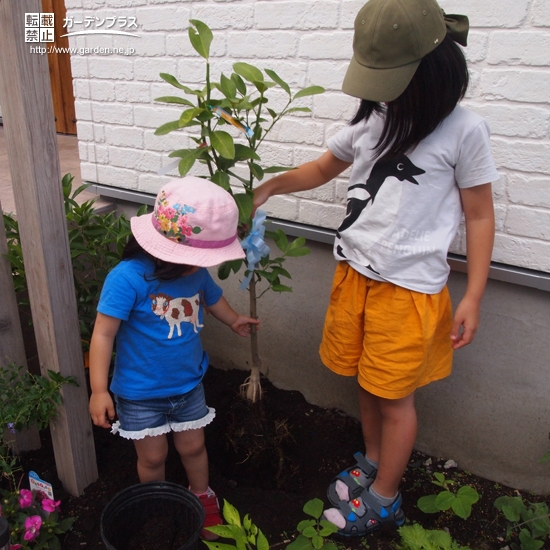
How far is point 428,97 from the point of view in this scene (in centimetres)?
154

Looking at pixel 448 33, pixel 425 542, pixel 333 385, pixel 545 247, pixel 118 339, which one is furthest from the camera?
pixel 333 385

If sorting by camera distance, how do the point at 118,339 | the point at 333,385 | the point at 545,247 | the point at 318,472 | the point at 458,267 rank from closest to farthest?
the point at 118,339 < the point at 545,247 < the point at 458,267 < the point at 318,472 < the point at 333,385

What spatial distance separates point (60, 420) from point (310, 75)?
62.7 inches

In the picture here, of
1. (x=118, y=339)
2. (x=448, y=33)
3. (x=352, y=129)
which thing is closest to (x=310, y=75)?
(x=352, y=129)

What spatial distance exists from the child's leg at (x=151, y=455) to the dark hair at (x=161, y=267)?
577 millimetres

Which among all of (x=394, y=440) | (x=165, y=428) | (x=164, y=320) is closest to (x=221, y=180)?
(x=164, y=320)

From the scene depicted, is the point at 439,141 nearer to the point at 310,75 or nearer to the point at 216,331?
the point at 310,75

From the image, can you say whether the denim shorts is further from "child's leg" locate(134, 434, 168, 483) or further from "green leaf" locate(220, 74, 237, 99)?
"green leaf" locate(220, 74, 237, 99)

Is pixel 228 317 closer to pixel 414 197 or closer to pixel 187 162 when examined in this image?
pixel 187 162

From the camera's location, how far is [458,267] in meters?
2.07

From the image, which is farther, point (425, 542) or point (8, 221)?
point (8, 221)

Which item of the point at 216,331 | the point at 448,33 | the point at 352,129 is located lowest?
the point at 216,331

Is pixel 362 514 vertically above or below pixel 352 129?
below

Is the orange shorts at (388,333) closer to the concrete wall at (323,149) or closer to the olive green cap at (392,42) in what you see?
the concrete wall at (323,149)
